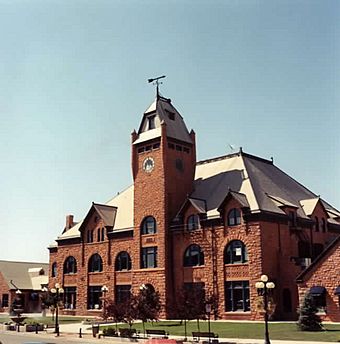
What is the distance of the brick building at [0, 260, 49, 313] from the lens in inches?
3036

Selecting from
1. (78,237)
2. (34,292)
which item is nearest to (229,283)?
(78,237)

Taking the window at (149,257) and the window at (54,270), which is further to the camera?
the window at (54,270)

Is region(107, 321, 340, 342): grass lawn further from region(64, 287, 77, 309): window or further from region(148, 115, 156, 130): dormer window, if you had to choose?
region(64, 287, 77, 309): window

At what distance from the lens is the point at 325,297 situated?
4303 cm

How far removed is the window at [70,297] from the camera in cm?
6654

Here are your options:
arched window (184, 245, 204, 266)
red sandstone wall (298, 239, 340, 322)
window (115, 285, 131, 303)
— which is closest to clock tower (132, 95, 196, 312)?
arched window (184, 245, 204, 266)

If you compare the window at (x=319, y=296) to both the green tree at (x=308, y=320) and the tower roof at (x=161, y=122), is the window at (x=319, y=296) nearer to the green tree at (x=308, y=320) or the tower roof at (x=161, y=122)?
the green tree at (x=308, y=320)

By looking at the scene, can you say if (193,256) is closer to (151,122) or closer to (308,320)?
(151,122)

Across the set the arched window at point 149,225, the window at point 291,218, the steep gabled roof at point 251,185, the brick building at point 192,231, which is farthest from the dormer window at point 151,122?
Result: the window at point 291,218

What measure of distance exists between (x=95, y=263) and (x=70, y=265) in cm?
539

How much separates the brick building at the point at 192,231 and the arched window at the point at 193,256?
99 millimetres

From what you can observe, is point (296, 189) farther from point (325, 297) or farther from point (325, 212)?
point (325, 297)

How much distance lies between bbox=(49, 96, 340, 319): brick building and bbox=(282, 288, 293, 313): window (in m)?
0.09

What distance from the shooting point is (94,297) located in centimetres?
6372
